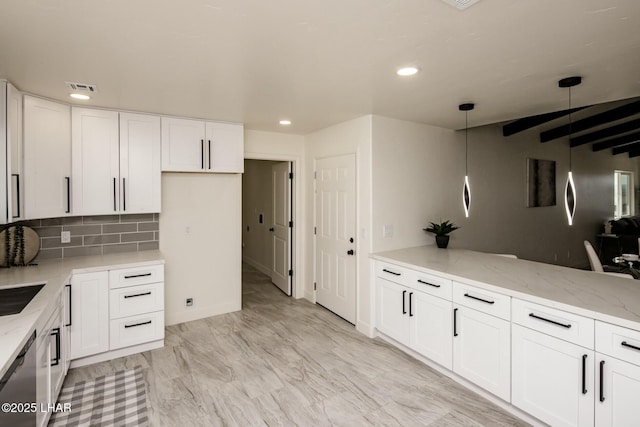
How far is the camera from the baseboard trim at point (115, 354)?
9.67ft

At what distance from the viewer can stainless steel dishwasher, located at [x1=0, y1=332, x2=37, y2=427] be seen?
146cm

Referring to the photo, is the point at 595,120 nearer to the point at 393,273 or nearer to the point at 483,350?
the point at 393,273

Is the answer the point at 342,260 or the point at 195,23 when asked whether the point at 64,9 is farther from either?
the point at 342,260

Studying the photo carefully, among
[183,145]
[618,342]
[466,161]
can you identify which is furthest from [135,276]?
[466,161]

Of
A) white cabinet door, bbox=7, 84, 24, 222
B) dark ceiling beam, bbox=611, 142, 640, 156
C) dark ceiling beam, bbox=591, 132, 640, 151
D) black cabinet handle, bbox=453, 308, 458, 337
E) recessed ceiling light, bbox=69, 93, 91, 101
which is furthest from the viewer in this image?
dark ceiling beam, bbox=611, 142, 640, 156

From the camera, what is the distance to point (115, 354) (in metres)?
3.10

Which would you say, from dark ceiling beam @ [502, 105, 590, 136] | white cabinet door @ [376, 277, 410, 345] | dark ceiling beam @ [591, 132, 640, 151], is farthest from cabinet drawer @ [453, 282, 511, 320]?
dark ceiling beam @ [591, 132, 640, 151]

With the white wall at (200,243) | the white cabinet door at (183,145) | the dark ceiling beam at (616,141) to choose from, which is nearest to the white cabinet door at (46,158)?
the white cabinet door at (183,145)

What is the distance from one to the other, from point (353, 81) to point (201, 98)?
139 centimetres

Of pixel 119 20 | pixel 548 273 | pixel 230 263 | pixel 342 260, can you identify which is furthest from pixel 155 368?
pixel 548 273

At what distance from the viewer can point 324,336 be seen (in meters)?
3.57

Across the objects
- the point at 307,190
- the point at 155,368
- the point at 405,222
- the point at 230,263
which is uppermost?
the point at 307,190

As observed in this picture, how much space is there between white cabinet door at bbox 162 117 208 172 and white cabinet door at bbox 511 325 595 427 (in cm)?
342

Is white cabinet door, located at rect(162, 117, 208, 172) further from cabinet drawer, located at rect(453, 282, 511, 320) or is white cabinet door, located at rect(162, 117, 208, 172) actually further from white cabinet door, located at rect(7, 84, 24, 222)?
cabinet drawer, located at rect(453, 282, 511, 320)
